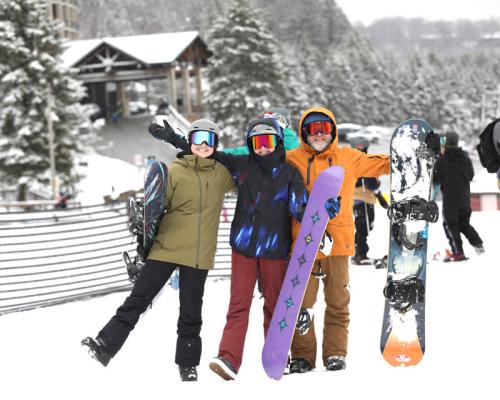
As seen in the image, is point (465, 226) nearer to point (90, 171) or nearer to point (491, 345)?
point (491, 345)

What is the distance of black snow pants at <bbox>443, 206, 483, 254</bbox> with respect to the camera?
26.2ft

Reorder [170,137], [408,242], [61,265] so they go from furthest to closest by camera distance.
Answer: [61,265], [170,137], [408,242]

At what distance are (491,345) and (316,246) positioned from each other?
60.7 inches

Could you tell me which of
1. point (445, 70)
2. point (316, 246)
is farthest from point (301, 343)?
point (445, 70)

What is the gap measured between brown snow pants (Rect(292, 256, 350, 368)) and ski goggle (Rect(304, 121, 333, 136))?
0.78 meters

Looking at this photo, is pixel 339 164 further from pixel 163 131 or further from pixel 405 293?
pixel 163 131

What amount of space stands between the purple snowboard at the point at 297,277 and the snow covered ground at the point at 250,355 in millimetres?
161

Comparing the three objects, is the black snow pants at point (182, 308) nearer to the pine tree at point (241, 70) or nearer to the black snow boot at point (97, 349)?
the black snow boot at point (97, 349)

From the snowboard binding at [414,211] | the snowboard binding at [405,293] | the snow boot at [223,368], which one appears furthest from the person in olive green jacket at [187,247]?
the snowboard binding at [405,293]

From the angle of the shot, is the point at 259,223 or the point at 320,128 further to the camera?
the point at 320,128

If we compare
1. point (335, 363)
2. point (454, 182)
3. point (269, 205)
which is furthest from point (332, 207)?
point (454, 182)

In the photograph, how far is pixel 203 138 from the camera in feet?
13.5

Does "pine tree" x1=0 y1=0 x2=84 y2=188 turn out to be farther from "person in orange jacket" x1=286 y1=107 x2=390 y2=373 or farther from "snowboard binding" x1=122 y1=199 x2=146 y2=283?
"person in orange jacket" x1=286 y1=107 x2=390 y2=373

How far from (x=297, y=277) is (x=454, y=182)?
4.52 metres
